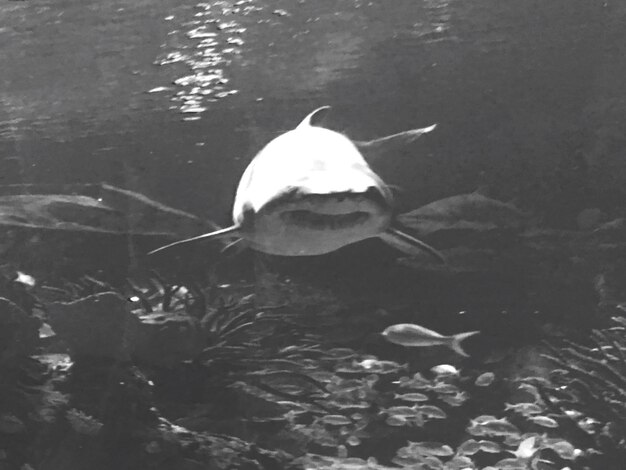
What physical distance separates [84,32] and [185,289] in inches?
36.3

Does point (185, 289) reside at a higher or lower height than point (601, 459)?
higher

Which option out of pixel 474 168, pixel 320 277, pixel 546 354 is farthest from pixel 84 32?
pixel 546 354

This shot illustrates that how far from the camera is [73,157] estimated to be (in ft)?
6.40

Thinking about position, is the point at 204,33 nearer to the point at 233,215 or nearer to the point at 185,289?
the point at 233,215

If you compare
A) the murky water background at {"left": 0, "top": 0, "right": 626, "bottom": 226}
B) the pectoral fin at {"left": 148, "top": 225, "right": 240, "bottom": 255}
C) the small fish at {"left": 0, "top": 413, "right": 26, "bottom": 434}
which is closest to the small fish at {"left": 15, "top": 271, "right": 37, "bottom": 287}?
the murky water background at {"left": 0, "top": 0, "right": 626, "bottom": 226}

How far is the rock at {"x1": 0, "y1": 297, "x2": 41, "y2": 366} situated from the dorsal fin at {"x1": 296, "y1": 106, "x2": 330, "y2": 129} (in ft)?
3.76

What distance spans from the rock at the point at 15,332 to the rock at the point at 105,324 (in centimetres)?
18

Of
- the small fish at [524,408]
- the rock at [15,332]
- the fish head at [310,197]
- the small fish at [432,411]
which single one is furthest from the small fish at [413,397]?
the rock at [15,332]

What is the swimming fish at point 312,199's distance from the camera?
1.72 metres

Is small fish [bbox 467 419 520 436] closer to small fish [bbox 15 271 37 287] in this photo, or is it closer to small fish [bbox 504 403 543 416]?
small fish [bbox 504 403 543 416]

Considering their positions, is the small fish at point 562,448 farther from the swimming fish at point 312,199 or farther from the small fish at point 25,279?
the small fish at point 25,279

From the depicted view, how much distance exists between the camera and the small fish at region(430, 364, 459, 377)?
1761mm

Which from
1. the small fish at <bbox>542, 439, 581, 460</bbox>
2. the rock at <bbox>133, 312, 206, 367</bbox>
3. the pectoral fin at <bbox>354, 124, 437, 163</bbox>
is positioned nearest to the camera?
the small fish at <bbox>542, 439, 581, 460</bbox>

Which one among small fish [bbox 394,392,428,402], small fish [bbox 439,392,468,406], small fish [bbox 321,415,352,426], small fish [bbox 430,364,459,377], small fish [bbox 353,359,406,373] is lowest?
small fish [bbox 321,415,352,426]
